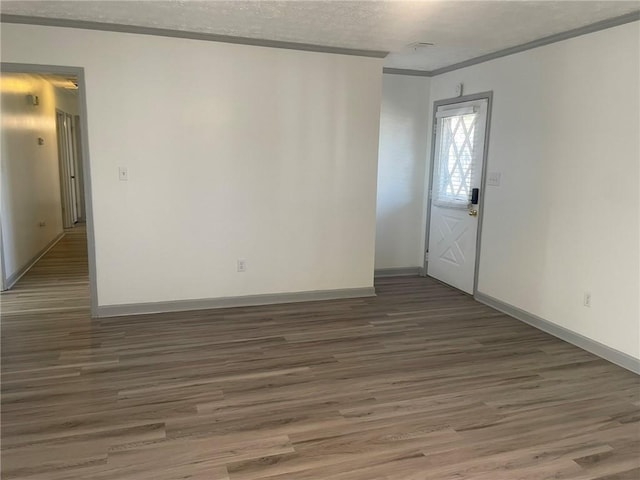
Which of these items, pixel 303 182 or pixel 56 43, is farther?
pixel 303 182

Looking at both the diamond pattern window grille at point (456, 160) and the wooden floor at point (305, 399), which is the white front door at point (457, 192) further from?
the wooden floor at point (305, 399)

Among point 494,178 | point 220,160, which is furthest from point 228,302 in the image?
point 494,178

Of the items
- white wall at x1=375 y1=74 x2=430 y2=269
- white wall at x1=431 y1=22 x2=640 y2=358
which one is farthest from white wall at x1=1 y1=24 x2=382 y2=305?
white wall at x1=431 y1=22 x2=640 y2=358

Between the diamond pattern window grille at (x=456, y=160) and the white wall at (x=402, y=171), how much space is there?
290 millimetres

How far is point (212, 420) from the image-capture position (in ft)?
8.82

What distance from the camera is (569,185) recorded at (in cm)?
391

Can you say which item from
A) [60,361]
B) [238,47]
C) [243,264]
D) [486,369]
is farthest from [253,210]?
[486,369]

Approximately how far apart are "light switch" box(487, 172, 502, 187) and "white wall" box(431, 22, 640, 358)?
0.05m

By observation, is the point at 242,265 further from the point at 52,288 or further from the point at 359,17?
the point at 359,17

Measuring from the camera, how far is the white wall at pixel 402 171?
18.6 feet

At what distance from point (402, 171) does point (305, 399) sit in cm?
359

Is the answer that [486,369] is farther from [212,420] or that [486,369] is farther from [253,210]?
[253,210]

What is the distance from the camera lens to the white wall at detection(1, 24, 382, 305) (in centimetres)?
407

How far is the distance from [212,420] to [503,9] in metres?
3.27
